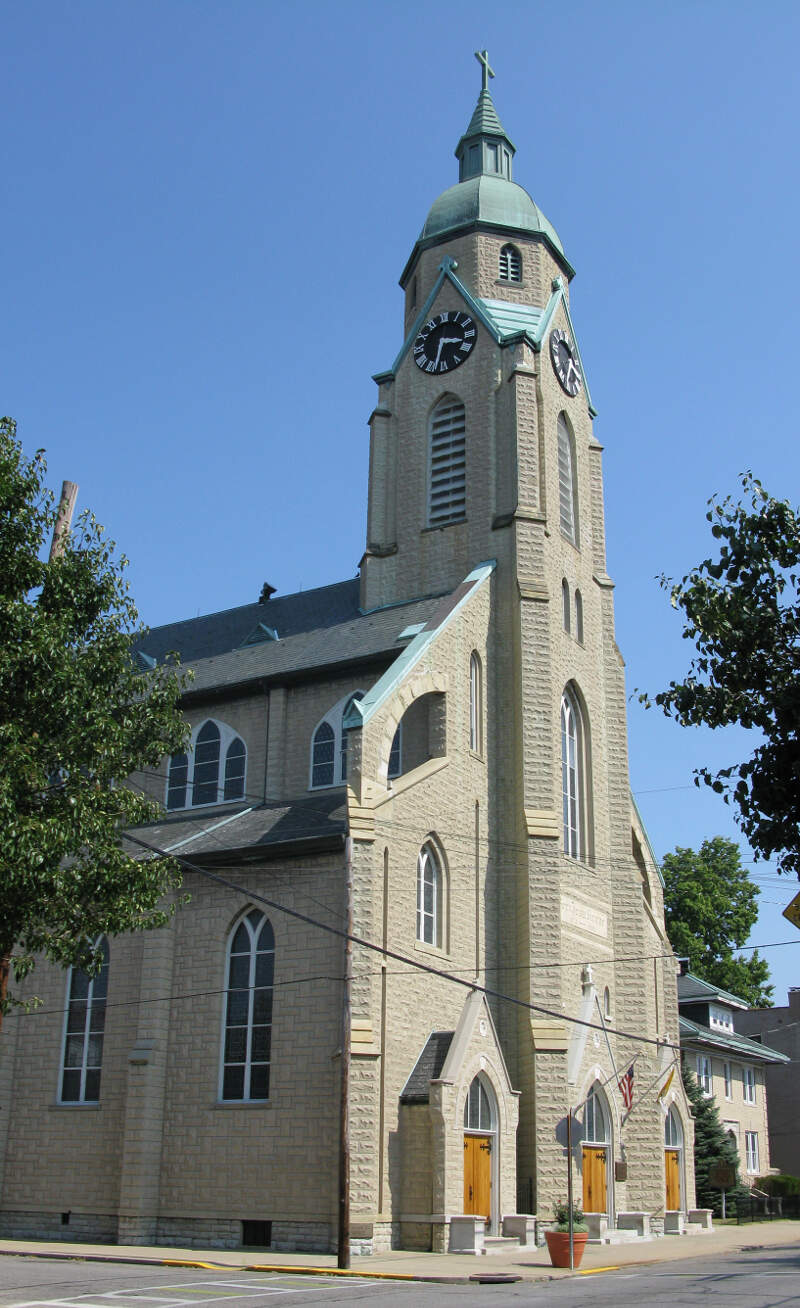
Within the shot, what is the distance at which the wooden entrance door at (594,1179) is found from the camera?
100 ft

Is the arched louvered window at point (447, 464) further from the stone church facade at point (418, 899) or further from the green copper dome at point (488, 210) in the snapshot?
the green copper dome at point (488, 210)

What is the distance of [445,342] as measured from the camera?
40.5 meters

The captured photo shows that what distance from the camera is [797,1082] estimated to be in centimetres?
5791

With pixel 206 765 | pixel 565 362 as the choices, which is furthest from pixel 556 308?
pixel 206 765

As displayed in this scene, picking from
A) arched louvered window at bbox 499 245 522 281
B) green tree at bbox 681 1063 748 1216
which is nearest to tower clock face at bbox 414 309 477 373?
arched louvered window at bbox 499 245 522 281

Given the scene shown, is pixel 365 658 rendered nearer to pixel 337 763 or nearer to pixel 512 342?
pixel 337 763

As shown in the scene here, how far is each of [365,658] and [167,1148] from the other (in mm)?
12895

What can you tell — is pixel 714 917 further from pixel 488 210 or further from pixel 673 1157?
pixel 488 210

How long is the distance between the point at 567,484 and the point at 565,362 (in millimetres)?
4435

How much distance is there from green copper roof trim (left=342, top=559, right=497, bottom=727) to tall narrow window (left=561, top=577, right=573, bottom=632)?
10.7 ft

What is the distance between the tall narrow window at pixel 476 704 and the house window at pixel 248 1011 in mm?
7287

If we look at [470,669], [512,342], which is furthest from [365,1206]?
[512,342]

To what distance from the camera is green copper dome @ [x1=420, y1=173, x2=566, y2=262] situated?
42281 mm

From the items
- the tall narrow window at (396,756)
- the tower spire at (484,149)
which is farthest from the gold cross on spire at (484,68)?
the tall narrow window at (396,756)
